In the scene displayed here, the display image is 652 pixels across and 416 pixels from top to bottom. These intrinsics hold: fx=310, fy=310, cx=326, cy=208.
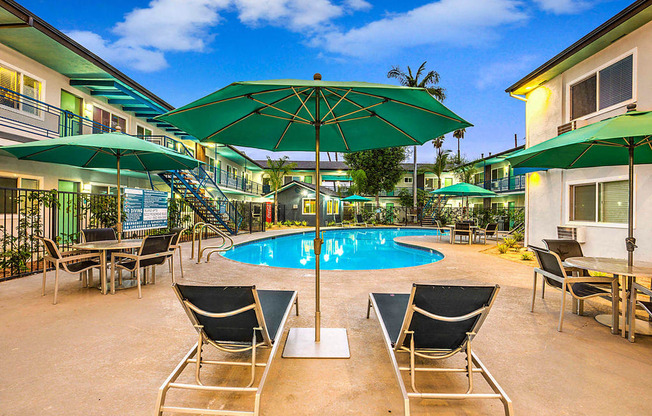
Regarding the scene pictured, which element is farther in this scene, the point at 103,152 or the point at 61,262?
the point at 103,152

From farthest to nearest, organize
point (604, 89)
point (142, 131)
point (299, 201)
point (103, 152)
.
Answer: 1. point (299, 201)
2. point (142, 131)
3. point (604, 89)
4. point (103, 152)

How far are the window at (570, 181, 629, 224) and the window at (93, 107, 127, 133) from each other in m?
15.6

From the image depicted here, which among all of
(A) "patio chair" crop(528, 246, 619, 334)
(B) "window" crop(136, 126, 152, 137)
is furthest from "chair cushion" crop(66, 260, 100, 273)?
(B) "window" crop(136, 126, 152, 137)

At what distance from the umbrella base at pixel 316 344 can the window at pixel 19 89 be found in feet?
32.6

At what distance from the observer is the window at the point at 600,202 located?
26.1ft

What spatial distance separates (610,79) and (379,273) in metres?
8.03

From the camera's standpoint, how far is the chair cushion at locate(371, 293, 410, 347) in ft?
9.55

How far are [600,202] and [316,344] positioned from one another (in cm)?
945

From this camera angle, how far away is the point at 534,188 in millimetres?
10820

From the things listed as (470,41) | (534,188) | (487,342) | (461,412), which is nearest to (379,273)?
(487,342)

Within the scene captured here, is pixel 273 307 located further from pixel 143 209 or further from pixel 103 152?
pixel 143 209

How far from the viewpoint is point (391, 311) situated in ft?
11.3

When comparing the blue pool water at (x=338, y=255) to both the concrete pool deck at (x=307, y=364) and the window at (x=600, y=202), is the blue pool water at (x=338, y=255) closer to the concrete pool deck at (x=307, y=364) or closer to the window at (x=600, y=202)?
the window at (x=600, y=202)

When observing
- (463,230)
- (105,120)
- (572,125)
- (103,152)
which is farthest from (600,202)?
(105,120)
